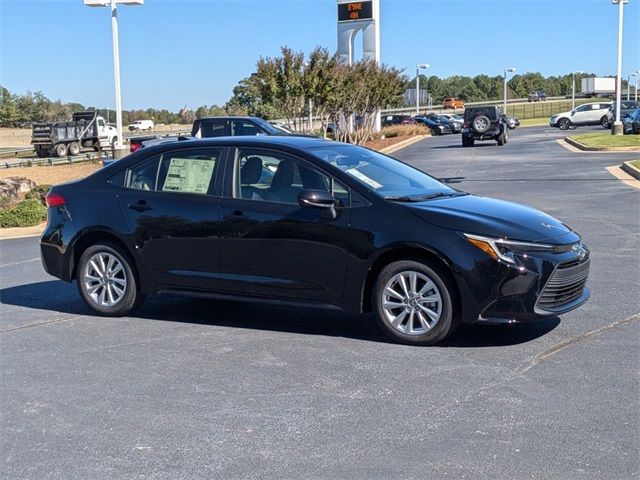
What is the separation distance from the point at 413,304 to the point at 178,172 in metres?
2.53

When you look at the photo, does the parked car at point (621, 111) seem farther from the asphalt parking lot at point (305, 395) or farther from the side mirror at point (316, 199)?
the side mirror at point (316, 199)

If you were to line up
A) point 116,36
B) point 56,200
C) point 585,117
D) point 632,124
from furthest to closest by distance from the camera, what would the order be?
point 585,117, point 632,124, point 116,36, point 56,200

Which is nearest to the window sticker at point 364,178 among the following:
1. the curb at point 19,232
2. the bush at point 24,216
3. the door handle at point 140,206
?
the door handle at point 140,206

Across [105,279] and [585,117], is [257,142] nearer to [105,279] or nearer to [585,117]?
[105,279]

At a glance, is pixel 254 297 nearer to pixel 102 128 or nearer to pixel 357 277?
pixel 357 277

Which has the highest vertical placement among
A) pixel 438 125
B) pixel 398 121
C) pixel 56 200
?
pixel 398 121

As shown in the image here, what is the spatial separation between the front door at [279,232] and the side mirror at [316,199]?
0.09m

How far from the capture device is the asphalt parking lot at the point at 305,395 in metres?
4.37

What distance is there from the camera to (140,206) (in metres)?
7.59

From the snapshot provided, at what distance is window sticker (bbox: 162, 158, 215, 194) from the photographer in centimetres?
737

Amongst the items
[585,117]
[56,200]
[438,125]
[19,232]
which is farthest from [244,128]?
[438,125]

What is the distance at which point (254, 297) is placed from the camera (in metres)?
7.09

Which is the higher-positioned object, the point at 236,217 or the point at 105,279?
the point at 236,217

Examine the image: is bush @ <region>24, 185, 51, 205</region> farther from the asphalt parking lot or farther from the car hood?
the car hood
